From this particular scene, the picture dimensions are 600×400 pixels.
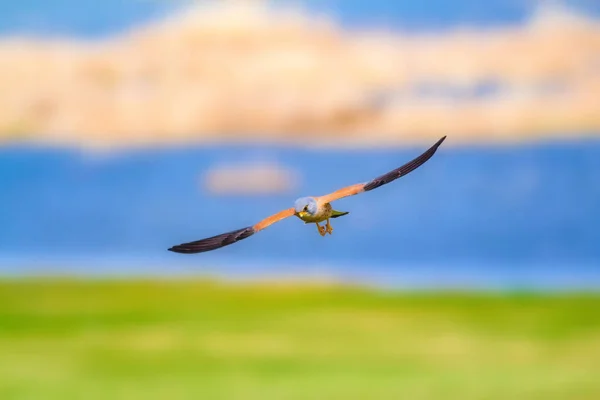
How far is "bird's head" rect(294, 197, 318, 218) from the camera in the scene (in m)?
1.82

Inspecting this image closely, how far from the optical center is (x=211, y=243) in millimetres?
1829

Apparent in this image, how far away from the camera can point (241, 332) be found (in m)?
5.68

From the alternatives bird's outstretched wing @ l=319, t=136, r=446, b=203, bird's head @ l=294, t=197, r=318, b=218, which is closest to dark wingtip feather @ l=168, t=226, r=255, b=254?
bird's head @ l=294, t=197, r=318, b=218

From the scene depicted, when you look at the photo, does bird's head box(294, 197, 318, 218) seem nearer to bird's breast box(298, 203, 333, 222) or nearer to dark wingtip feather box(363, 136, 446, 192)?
bird's breast box(298, 203, 333, 222)

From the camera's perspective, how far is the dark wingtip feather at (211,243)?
1.78 m

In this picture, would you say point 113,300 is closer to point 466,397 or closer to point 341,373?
point 341,373

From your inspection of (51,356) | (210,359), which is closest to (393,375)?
(210,359)

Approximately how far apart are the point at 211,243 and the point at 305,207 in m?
0.20

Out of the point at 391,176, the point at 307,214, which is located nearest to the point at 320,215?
the point at 307,214

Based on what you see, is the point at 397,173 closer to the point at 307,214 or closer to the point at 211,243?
the point at 307,214

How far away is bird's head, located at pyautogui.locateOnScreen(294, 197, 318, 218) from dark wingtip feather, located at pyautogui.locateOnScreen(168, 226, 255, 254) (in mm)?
118

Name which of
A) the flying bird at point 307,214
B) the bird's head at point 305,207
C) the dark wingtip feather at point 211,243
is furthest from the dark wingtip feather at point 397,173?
the dark wingtip feather at point 211,243

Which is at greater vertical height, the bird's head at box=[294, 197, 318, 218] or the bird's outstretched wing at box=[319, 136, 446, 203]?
the bird's outstretched wing at box=[319, 136, 446, 203]

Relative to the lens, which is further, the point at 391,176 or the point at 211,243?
the point at 391,176
